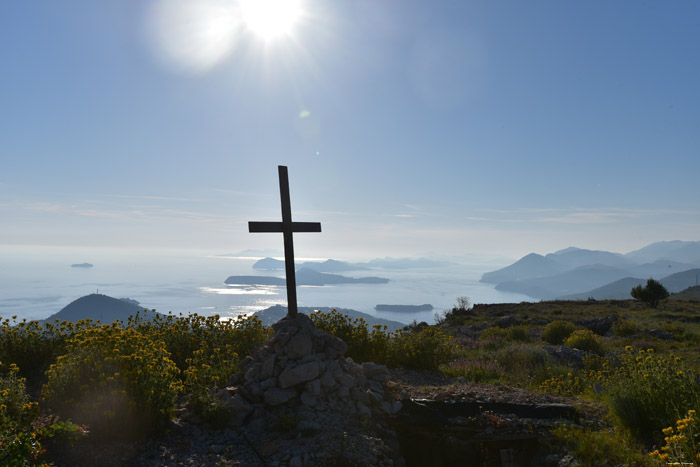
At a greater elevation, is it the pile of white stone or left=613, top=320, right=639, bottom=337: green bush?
the pile of white stone

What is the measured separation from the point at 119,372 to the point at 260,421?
2.15m

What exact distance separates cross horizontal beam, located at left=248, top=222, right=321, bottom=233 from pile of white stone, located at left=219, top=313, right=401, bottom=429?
187 cm

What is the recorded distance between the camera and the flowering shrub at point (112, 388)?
4.85 m

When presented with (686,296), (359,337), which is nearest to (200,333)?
(359,337)

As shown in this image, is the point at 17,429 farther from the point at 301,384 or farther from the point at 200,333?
the point at 200,333

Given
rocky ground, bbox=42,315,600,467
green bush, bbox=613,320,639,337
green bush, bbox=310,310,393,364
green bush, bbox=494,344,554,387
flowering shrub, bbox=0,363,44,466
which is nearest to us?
flowering shrub, bbox=0,363,44,466

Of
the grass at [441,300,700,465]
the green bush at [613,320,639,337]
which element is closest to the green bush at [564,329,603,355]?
the grass at [441,300,700,465]

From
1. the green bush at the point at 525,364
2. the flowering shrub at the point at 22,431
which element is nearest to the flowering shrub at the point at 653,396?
the green bush at the point at 525,364

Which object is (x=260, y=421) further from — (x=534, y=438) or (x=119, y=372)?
(x=534, y=438)

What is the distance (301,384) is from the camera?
6.29 meters

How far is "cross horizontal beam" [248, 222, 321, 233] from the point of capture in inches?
289

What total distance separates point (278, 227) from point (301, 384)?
3.13 m

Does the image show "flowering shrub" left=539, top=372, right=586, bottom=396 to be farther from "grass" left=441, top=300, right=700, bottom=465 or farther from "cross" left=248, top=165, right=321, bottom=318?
"cross" left=248, top=165, right=321, bottom=318

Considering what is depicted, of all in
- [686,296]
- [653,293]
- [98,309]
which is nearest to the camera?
[653,293]
